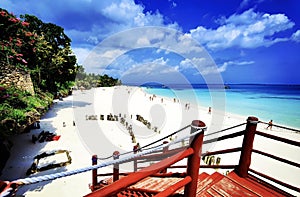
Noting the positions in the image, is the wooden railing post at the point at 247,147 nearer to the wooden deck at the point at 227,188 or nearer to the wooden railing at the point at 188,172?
the wooden deck at the point at 227,188

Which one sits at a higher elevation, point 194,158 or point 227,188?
point 194,158

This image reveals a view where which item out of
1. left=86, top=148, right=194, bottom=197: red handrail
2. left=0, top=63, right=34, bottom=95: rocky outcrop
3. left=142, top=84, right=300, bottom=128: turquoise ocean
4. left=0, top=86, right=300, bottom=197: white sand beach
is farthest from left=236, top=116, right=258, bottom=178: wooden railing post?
left=142, top=84, right=300, bottom=128: turquoise ocean

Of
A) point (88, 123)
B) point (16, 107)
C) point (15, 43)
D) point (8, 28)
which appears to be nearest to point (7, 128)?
point (16, 107)

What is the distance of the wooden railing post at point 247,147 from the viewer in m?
2.58

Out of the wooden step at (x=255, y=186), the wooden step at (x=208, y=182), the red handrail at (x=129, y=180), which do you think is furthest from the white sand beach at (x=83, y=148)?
the red handrail at (x=129, y=180)

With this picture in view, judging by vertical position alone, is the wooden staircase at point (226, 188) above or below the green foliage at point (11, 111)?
below

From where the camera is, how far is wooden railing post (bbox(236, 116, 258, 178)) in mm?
2584

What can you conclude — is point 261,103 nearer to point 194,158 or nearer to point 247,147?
point 247,147

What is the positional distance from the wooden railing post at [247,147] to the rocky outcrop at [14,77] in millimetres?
9197

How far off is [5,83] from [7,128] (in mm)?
2856

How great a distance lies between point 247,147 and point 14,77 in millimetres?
9667

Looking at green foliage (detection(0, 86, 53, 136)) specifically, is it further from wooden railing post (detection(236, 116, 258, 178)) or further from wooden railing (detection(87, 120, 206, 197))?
wooden railing post (detection(236, 116, 258, 178))

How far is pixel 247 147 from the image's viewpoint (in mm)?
2705

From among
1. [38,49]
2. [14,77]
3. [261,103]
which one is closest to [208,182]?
[14,77]
